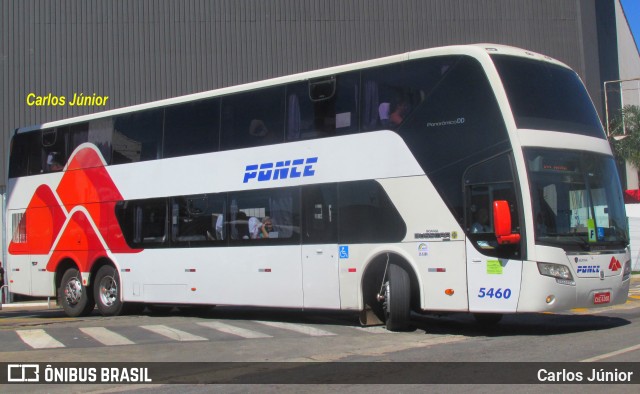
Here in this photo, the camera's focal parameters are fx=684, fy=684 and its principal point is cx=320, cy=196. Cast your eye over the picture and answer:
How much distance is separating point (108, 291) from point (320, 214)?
6.29 m

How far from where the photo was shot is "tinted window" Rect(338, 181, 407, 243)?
11.0 metres

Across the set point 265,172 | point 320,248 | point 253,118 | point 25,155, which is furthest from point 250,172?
point 25,155

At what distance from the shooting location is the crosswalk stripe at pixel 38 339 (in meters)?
10.6

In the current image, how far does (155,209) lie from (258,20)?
20.4 metres

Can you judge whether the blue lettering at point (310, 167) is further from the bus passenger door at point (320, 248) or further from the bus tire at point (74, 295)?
the bus tire at point (74, 295)

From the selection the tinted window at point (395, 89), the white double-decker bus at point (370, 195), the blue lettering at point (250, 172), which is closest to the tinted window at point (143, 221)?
the white double-decker bus at point (370, 195)

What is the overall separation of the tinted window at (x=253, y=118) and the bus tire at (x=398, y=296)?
10.9ft

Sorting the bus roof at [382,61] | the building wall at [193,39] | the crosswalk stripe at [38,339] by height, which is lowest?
the crosswalk stripe at [38,339]

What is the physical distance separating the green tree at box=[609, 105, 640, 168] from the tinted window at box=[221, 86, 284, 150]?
39.5 meters

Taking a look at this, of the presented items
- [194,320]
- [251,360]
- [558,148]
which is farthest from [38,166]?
[558,148]

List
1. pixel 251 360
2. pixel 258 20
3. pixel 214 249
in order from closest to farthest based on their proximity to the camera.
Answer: pixel 251 360 < pixel 214 249 < pixel 258 20

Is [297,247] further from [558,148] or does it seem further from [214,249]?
[558,148]

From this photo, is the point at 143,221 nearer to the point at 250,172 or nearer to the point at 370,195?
the point at 250,172

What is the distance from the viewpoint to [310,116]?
12.1 meters
